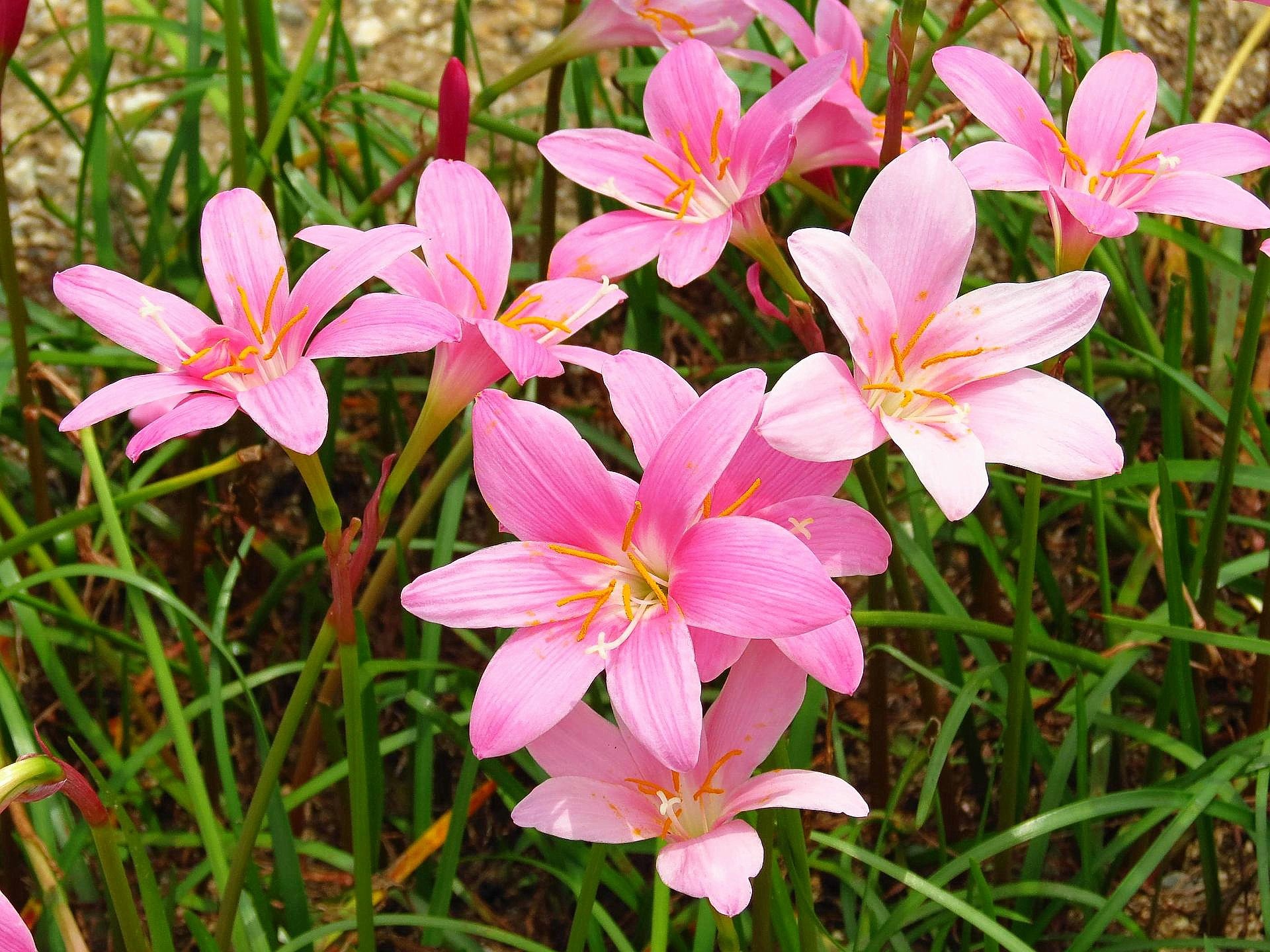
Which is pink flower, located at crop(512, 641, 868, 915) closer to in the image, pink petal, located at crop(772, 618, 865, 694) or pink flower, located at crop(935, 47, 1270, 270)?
pink petal, located at crop(772, 618, 865, 694)

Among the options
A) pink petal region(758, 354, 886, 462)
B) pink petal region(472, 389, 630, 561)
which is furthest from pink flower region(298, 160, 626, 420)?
pink petal region(758, 354, 886, 462)

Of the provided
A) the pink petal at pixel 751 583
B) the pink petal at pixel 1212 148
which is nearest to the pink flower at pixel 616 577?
the pink petal at pixel 751 583

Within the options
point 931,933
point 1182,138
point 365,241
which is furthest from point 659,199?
point 931,933

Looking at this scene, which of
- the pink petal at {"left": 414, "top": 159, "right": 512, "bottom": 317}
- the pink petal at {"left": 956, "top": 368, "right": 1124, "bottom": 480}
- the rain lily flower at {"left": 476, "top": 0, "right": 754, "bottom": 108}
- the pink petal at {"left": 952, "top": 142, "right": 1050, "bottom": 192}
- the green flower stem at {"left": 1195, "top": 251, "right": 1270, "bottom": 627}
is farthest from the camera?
the rain lily flower at {"left": 476, "top": 0, "right": 754, "bottom": 108}

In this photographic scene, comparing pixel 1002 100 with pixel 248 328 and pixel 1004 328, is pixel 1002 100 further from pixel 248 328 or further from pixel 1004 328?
pixel 248 328

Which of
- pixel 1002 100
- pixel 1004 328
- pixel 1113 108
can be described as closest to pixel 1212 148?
pixel 1113 108

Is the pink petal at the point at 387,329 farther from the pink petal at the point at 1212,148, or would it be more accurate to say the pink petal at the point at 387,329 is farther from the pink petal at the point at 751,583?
the pink petal at the point at 1212,148
